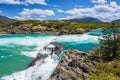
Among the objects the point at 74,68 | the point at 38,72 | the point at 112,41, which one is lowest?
the point at 38,72

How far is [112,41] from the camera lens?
3522 cm

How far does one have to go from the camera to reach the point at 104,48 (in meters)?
36.9

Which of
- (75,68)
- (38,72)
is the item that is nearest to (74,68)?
(75,68)

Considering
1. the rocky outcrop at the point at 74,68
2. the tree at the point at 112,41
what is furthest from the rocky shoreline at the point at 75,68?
the tree at the point at 112,41

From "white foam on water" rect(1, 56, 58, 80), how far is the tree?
860cm

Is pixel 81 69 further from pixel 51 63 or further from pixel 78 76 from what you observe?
pixel 51 63

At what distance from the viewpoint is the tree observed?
34906 mm

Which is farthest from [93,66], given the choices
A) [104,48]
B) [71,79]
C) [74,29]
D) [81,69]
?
[74,29]

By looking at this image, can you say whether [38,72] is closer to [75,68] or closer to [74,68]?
[74,68]

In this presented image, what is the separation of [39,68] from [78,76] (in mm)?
11608

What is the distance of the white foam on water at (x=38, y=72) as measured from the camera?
1430 inches

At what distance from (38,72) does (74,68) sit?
9.04m

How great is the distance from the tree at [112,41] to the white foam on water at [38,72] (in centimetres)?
860

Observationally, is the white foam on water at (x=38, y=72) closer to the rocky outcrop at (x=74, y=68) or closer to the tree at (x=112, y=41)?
the rocky outcrop at (x=74, y=68)
